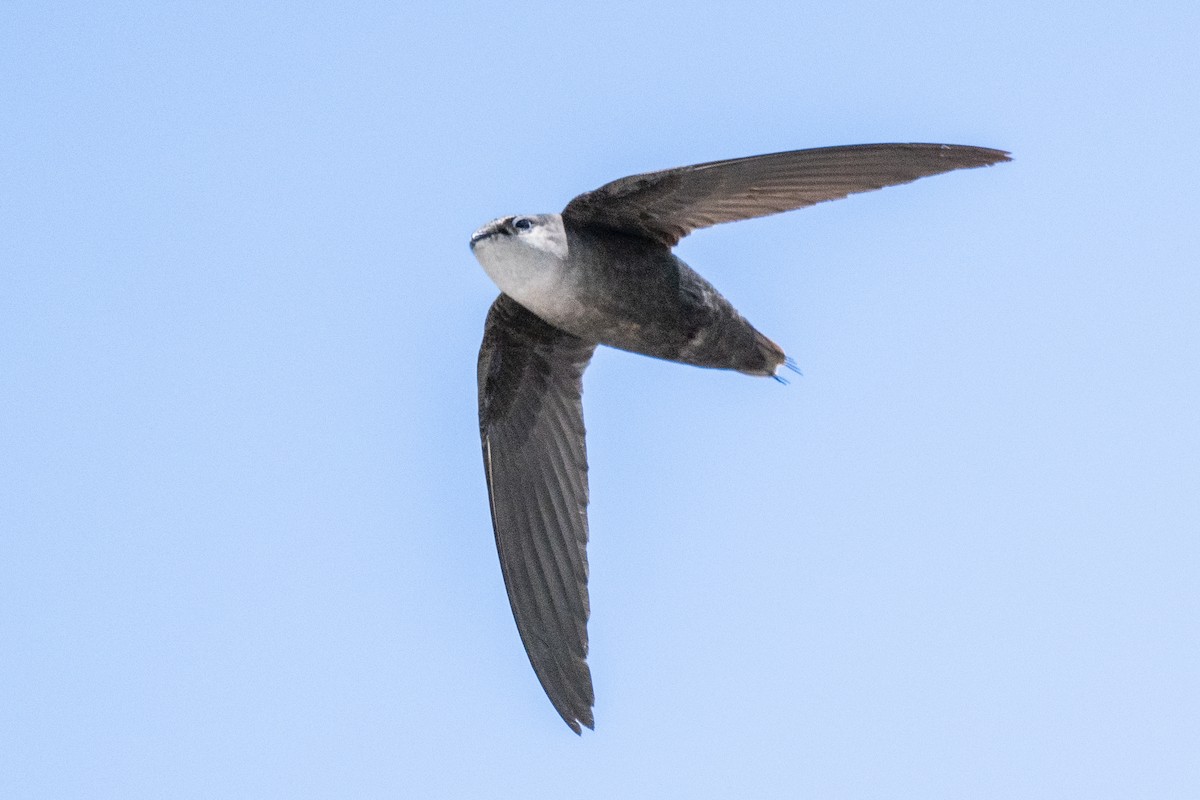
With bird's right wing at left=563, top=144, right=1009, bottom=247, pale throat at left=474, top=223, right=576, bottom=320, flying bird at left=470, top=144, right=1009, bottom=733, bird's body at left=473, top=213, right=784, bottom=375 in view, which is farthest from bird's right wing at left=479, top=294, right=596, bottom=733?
bird's right wing at left=563, top=144, right=1009, bottom=247

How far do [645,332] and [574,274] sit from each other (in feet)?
1.67

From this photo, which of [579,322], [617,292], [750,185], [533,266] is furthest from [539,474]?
[750,185]

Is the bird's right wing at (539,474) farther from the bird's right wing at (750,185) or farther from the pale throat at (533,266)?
the bird's right wing at (750,185)

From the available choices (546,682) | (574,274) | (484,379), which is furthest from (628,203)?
(546,682)

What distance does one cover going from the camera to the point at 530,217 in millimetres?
8625

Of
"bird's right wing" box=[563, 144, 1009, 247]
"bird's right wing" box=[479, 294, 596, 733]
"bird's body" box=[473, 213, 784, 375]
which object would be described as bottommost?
"bird's right wing" box=[479, 294, 596, 733]

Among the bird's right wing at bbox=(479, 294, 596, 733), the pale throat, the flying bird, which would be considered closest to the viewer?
the flying bird

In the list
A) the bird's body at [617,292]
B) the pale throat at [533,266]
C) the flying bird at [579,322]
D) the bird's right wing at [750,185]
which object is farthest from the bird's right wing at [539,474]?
the bird's right wing at [750,185]

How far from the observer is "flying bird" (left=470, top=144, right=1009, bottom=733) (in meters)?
8.42

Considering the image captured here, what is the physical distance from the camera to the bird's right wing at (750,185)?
26.4ft

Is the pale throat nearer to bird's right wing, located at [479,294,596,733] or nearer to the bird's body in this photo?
the bird's body

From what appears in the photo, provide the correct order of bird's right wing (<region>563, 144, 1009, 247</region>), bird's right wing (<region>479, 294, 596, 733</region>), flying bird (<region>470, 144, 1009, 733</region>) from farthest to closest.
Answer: bird's right wing (<region>479, 294, 596, 733</region>)
flying bird (<region>470, 144, 1009, 733</region>)
bird's right wing (<region>563, 144, 1009, 247</region>)

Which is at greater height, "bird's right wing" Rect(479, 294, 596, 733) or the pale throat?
the pale throat

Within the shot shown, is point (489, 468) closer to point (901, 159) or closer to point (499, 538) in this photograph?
point (499, 538)
